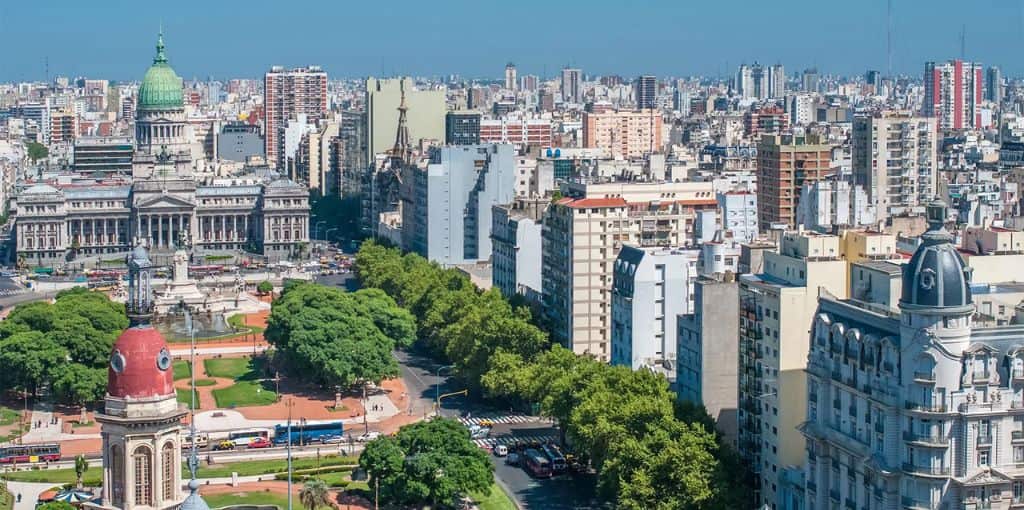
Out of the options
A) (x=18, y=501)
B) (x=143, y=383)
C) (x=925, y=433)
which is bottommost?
(x=18, y=501)

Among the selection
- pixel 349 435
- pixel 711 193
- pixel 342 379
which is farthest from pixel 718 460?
pixel 711 193

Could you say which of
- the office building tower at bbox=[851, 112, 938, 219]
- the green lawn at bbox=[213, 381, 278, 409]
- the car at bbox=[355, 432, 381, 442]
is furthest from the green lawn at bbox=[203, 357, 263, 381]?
the office building tower at bbox=[851, 112, 938, 219]

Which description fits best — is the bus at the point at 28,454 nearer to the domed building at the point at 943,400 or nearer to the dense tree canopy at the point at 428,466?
the dense tree canopy at the point at 428,466

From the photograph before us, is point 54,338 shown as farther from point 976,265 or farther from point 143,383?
point 143,383

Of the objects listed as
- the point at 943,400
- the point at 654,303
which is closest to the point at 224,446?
the point at 654,303

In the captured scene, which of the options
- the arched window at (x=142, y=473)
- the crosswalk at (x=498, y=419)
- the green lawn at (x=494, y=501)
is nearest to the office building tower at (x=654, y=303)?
the crosswalk at (x=498, y=419)
